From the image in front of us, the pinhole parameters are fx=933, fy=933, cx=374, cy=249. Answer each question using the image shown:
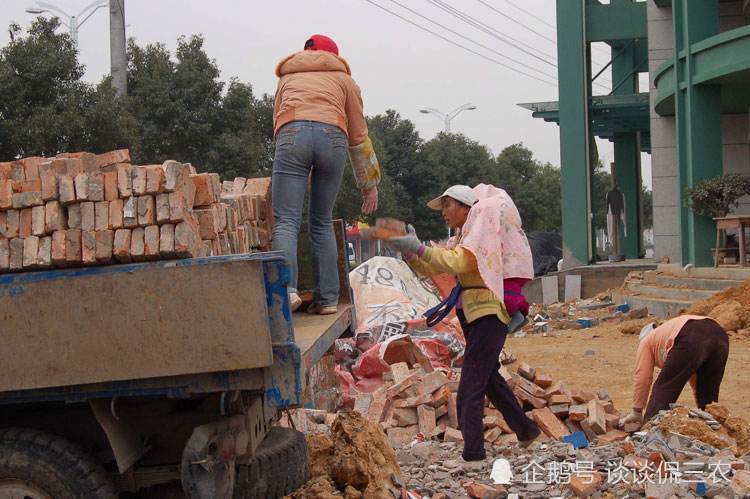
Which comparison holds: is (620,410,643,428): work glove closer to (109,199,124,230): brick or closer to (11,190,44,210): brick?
(109,199,124,230): brick

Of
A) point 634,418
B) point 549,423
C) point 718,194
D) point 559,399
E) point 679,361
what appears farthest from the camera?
point 718,194

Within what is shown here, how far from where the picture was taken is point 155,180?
3.89 metres

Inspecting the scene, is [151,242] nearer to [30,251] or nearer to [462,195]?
[30,251]

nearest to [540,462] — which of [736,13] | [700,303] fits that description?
[700,303]

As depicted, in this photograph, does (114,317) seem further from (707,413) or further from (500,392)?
(707,413)

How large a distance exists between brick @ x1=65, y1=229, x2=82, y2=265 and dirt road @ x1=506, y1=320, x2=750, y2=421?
18.8ft

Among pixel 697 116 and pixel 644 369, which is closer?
pixel 644 369

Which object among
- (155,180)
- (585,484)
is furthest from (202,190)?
(585,484)

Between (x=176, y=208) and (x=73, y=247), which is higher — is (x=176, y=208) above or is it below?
above

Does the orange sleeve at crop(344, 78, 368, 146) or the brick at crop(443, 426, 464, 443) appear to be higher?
the orange sleeve at crop(344, 78, 368, 146)

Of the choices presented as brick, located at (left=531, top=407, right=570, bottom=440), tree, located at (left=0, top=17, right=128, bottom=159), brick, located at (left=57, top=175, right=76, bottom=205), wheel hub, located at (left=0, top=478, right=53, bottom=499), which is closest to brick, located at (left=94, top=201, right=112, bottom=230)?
brick, located at (left=57, top=175, right=76, bottom=205)

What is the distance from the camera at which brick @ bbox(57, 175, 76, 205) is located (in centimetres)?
393

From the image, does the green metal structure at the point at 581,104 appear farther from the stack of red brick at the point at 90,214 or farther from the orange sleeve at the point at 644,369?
the stack of red brick at the point at 90,214

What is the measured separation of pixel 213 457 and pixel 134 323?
633 mm
